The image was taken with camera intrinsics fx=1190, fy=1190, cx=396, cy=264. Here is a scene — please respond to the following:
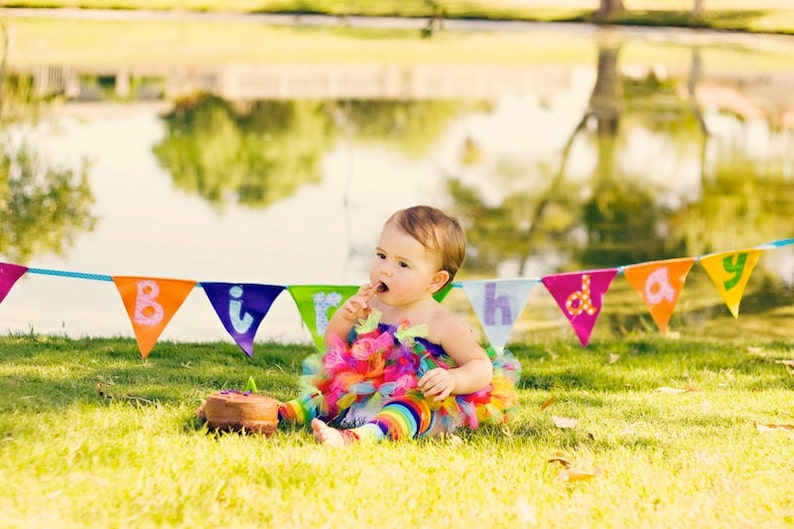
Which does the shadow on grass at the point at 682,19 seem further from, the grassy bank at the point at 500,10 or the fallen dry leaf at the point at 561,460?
the fallen dry leaf at the point at 561,460

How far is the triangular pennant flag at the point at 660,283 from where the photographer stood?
6.13 m

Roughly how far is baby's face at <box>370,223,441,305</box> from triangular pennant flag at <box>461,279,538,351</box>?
38.0 inches

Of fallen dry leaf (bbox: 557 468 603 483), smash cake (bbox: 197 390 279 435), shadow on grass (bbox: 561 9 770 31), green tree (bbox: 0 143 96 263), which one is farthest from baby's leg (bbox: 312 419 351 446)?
shadow on grass (bbox: 561 9 770 31)

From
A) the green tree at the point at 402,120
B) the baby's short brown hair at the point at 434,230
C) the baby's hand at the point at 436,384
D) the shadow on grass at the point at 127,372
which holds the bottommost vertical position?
the shadow on grass at the point at 127,372

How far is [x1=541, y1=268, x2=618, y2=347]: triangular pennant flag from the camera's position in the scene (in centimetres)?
588

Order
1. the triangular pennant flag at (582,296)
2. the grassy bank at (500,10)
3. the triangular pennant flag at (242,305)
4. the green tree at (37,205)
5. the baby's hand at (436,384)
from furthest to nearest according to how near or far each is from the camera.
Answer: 1. the grassy bank at (500,10)
2. the green tree at (37,205)
3. the triangular pennant flag at (582,296)
4. the triangular pennant flag at (242,305)
5. the baby's hand at (436,384)

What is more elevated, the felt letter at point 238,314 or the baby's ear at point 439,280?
the baby's ear at point 439,280

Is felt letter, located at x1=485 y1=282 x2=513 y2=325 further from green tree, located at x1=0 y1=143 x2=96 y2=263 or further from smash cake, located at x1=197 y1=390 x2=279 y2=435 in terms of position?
green tree, located at x1=0 y1=143 x2=96 y2=263

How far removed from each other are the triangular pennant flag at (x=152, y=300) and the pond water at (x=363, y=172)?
1566 millimetres

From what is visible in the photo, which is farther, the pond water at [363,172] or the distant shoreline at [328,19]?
the distant shoreline at [328,19]

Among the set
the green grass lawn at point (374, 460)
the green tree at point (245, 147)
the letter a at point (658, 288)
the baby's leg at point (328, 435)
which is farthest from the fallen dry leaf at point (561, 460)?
the green tree at point (245, 147)

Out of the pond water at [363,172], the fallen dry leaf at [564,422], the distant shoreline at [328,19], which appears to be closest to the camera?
the fallen dry leaf at [564,422]

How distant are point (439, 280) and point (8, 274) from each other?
1.99m

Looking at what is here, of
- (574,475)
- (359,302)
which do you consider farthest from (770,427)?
(359,302)
